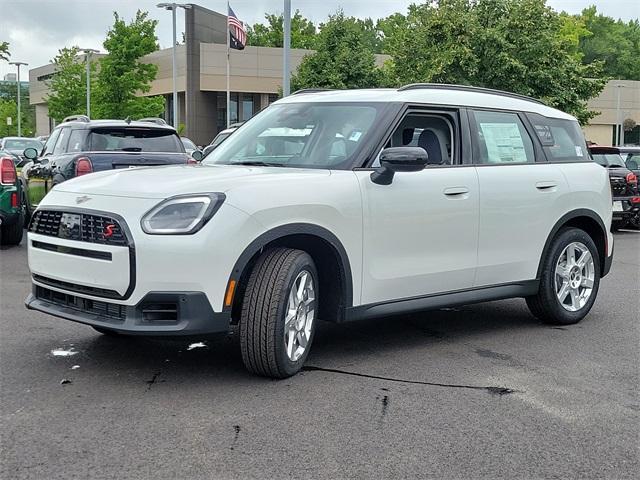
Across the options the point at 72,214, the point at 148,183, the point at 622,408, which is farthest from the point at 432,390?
the point at 72,214

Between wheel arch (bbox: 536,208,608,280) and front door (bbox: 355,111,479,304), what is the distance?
96cm

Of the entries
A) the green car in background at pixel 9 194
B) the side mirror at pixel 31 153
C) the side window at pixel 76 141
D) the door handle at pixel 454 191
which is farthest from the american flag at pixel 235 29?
the door handle at pixel 454 191

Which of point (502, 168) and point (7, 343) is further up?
point (502, 168)

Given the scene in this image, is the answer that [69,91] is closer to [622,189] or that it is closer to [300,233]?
[622,189]

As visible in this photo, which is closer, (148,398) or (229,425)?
(229,425)

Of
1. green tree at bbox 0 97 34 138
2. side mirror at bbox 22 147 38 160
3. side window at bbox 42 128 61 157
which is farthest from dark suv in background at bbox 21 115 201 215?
green tree at bbox 0 97 34 138

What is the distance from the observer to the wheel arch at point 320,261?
477cm

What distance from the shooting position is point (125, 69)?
4512 centimetres

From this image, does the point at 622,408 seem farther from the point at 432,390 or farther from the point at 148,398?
the point at 148,398

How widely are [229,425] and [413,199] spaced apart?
7.04 feet

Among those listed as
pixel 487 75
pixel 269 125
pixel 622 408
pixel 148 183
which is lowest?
pixel 622 408

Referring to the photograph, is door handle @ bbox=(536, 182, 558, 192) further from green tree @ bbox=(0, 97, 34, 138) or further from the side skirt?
green tree @ bbox=(0, 97, 34, 138)

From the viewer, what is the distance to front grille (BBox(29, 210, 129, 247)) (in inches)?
181

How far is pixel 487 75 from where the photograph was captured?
2661cm
